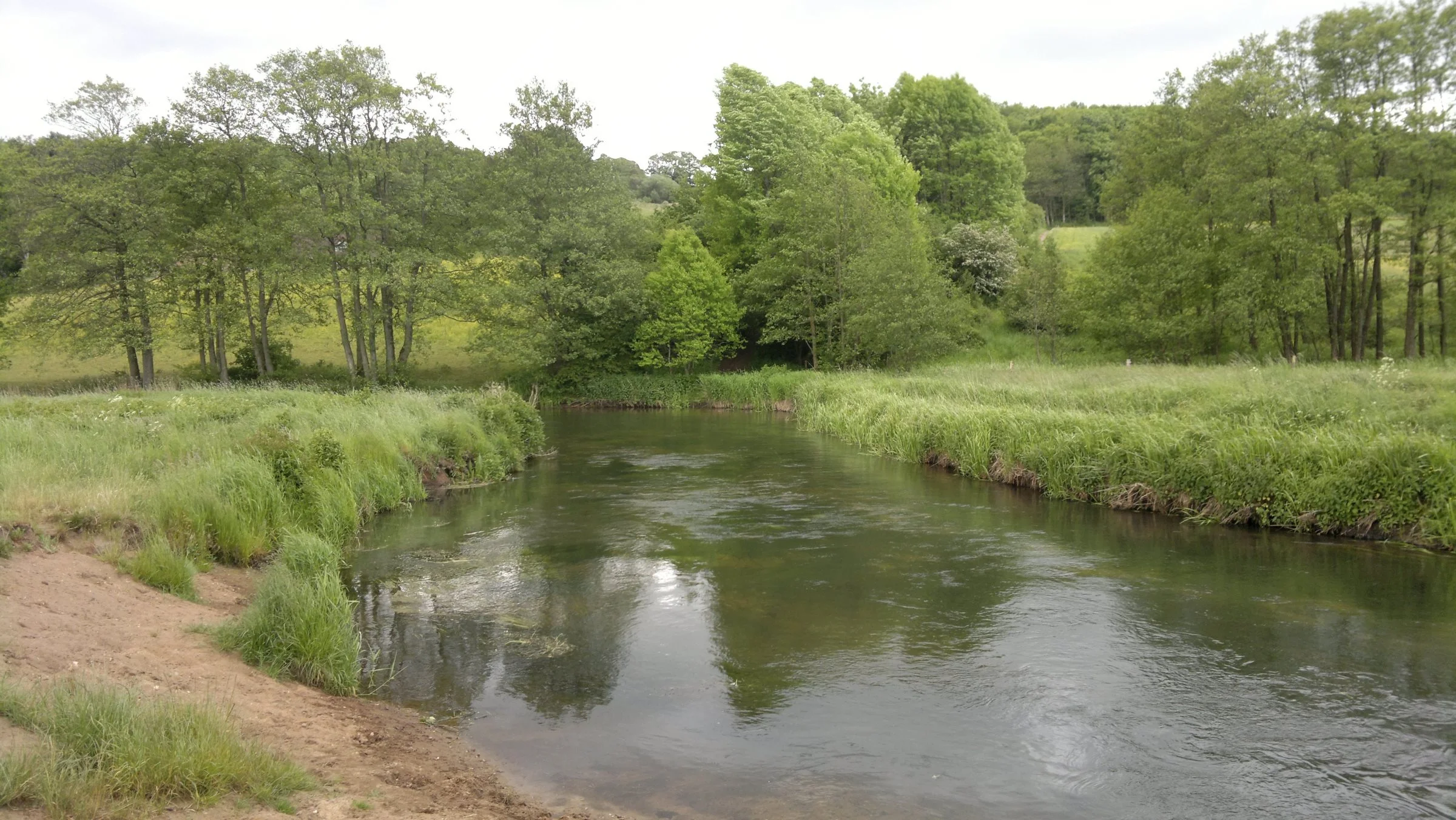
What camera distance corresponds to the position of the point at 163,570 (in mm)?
9203

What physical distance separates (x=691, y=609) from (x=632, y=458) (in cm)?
1416

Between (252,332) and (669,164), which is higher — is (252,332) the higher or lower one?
the lower one

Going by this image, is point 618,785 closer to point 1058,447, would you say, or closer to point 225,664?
point 225,664

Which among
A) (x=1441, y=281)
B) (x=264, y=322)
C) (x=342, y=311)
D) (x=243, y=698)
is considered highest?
(x=342, y=311)

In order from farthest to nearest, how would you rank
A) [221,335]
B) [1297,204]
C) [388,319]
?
1. [388,319]
2. [221,335]
3. [1297,204]

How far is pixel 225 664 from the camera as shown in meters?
7.26

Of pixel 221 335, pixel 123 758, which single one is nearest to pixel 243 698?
pixel 123 758

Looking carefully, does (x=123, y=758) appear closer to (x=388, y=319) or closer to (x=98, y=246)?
(x=98, y=246)

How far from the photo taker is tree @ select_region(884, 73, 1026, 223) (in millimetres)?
60000

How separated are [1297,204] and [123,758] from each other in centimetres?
3620

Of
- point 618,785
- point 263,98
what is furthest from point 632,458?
point 263,98

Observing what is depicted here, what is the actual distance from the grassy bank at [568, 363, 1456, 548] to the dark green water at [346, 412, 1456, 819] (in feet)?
2.10

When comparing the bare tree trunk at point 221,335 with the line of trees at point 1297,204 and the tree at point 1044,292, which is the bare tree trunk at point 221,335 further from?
the line of trees at point 1297,204

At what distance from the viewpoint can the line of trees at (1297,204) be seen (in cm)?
2877
